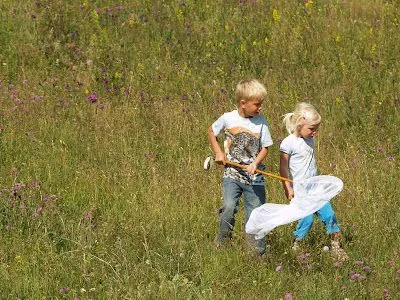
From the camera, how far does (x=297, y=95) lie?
8656mm

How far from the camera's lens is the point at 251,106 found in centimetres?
583

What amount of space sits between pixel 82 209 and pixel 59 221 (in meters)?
0.44

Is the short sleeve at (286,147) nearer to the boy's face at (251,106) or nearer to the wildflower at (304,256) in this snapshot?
the boy's face at (251,106)

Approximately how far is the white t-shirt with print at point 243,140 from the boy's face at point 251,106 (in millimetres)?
66

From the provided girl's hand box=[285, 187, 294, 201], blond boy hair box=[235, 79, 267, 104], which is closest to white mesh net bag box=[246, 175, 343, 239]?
girl's hand box=[285, 187, 294, 201]

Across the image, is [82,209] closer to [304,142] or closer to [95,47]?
[304,142]

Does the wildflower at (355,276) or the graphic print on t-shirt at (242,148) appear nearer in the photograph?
the wildflower at (355,276)

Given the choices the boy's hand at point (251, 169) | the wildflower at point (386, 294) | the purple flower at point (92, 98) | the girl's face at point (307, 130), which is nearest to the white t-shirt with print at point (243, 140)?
the boy's hand at point (251, 169)

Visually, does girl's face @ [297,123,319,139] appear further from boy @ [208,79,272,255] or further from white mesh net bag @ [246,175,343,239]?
white mesh net bag @ [246,175,343,239]

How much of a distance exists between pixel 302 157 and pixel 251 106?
0.59 metres

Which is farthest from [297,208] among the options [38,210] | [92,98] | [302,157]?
[92,98]

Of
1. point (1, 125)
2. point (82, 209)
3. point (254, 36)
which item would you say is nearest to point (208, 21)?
point (254, 36)

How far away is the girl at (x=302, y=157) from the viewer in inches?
237

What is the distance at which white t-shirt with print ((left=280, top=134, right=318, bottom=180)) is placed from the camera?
19.9 feet
